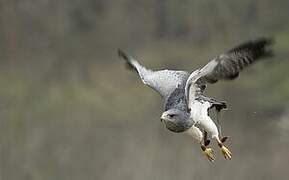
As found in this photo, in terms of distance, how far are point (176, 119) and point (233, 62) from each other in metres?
0.33

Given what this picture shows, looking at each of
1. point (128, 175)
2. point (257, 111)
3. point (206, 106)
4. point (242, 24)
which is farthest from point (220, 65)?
point (242, 24)

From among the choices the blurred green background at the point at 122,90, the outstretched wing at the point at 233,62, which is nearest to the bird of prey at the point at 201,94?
the outstretched wing at the point at 233,62

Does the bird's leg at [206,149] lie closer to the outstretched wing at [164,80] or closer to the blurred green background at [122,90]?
the outstretched wing at [164,80]

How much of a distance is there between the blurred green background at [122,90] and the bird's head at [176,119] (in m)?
4.75

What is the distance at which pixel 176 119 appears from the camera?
418 centimetres

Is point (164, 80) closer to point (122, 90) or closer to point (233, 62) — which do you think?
point (233, 62)

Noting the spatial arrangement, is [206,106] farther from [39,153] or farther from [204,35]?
Answer: [204,35]

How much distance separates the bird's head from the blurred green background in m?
4.75

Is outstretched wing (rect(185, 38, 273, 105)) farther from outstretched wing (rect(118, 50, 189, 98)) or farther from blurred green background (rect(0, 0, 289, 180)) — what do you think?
blurred green background (rect(0, 0, 289, 180))

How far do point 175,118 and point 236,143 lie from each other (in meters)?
5.56

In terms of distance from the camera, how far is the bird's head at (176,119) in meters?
4.17

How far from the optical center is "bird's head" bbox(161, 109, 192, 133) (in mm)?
4168

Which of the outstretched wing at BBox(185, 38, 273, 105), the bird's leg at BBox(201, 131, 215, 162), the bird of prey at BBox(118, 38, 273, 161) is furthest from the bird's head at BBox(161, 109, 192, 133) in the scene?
the bird's leg at BBox(201, 131, 215, 162)

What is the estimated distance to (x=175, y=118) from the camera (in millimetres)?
4184
